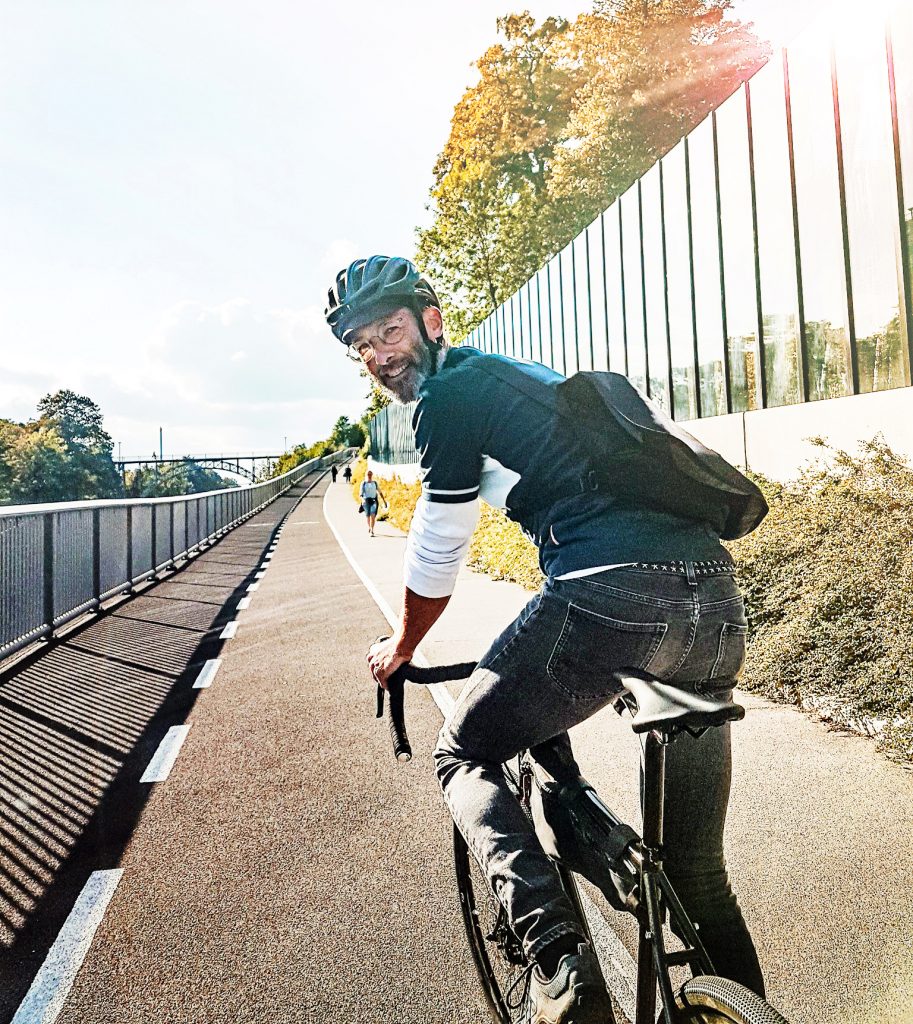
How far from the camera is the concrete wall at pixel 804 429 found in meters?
8.97

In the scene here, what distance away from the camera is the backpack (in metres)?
1.99

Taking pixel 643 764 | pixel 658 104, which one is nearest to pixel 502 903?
pixel 643 764

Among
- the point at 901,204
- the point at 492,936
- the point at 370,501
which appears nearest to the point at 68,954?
the point at 492,936

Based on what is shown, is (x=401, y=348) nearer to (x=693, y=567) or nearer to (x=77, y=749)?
(x=693, y=567)

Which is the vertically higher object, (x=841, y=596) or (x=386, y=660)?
(x=386, y=660)

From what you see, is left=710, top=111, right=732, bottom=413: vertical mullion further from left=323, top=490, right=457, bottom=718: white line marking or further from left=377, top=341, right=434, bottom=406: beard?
left=377, top=341, right=434, bottom=406: beard

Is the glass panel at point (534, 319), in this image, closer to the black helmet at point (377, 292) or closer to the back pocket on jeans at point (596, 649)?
the black helmet at point (377, 292)

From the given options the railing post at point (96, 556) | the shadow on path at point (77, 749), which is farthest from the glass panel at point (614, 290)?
the railing post at point (96, 556)

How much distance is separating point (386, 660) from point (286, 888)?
67.0 inches

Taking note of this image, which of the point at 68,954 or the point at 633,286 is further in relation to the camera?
the point at 633,286

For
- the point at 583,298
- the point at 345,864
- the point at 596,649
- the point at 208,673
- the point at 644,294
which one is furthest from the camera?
the point at 583,298

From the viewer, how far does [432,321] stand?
8.06 feet

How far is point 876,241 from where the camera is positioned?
404 inches

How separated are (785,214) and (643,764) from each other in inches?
476
